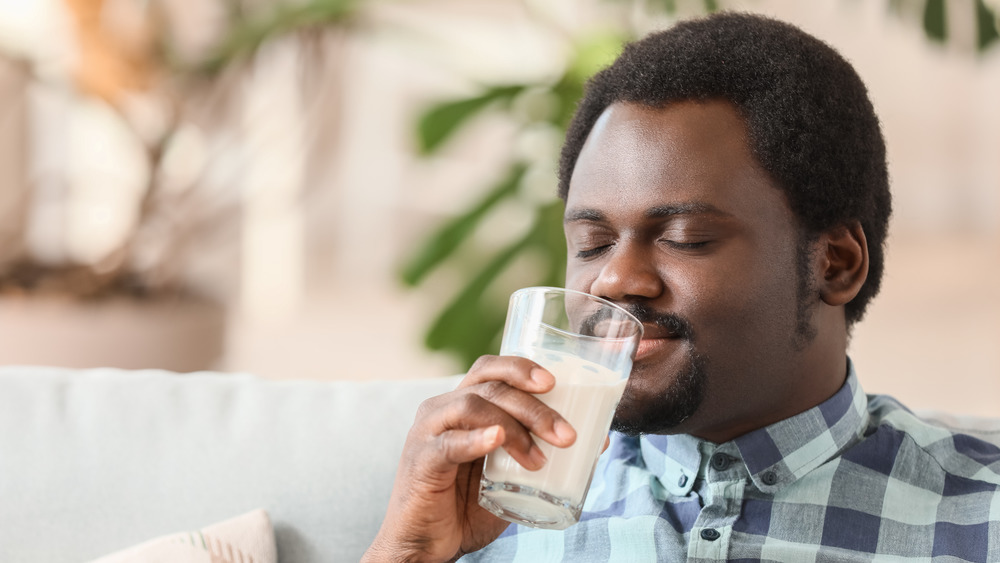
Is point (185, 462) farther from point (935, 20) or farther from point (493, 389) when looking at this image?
point (935, 20)

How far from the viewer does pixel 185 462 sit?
1255 millimetres

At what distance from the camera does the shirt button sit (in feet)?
3.70

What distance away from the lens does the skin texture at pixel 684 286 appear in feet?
3.30

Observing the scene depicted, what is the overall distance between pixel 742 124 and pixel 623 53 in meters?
0.25

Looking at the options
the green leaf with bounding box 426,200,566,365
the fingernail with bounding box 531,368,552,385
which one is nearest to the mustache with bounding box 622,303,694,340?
the fingernail with bounding box 531,368,552,385

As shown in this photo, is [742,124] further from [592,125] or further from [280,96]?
[280,96]

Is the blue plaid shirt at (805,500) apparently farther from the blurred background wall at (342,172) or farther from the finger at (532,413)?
the blurred background wall at (342,172)

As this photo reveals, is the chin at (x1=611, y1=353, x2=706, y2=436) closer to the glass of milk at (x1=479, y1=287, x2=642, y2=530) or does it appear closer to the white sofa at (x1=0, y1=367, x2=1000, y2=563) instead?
the glass of milk at (x1=479, y1=287, x2=642, y2=530)

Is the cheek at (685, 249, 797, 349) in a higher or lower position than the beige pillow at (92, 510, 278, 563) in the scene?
higher

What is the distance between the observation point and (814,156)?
3.69 feet

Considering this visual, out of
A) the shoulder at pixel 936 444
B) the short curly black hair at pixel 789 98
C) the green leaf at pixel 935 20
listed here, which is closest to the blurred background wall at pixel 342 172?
the green leaf at pixel 935 20

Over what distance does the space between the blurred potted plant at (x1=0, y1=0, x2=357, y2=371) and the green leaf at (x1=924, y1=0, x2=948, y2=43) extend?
1.42 m

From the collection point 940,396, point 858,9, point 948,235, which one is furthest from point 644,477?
point 948,235

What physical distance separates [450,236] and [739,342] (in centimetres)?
122
